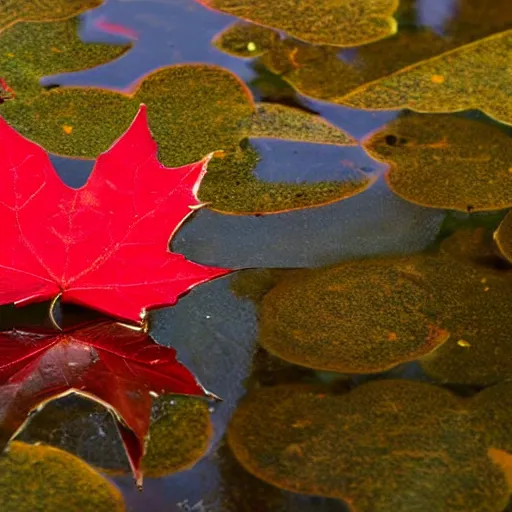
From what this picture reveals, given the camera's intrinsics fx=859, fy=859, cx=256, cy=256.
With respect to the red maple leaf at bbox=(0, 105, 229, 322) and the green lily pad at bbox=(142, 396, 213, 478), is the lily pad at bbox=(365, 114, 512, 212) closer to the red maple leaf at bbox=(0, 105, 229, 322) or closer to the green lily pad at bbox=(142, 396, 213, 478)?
the red maple leaf at bbox=(0, 105, 229, 322)

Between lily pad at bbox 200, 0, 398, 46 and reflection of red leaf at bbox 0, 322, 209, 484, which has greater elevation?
lily pad at bbox 200, 0, 398, 46

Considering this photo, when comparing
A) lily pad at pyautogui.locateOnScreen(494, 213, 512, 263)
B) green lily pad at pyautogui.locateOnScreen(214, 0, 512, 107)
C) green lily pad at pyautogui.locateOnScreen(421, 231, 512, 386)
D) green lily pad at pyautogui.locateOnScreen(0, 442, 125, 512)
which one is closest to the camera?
green lily pad at pyautogui.locateOnScreen(0, 442, 125, 512)

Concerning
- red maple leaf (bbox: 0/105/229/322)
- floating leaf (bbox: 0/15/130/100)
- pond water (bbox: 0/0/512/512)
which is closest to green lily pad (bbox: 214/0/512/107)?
pond water (bbox: 0/0/512/512)

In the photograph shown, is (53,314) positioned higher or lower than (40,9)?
lower

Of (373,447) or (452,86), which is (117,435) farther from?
(452,86)

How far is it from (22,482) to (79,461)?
53 millimetres

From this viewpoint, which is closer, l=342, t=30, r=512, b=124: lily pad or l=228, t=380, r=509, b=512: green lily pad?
l=228, t=380, r=509, b=512: green lily pad

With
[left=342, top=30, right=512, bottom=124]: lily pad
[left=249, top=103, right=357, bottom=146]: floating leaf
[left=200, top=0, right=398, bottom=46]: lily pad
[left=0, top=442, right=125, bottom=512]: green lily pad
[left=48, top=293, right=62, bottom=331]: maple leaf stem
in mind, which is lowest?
[left=0, top=442, right=125, bottom=512]: green lily pad

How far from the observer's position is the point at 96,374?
84cm

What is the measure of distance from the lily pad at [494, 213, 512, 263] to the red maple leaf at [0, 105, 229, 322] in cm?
34

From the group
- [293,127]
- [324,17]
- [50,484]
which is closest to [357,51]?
[324,17]

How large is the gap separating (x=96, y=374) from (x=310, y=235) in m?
0.33

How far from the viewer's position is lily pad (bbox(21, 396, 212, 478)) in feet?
2.59

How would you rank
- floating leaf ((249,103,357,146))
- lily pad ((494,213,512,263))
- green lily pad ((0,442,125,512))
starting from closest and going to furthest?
green lily pad ((0,442,125,512))
lily pad ((494,213,512,263))
floating leaf ((249,103,357,146))
